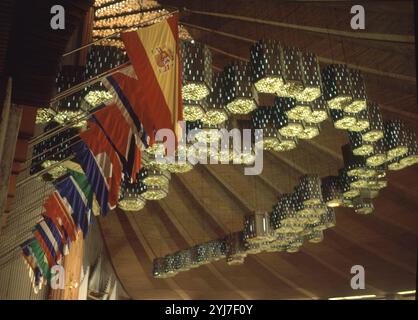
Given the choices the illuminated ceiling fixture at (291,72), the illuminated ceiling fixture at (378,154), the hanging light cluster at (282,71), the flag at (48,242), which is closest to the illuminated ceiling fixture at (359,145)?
the illuminated ceiling fixture at (378,154)

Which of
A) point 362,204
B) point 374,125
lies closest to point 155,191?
point 374,125

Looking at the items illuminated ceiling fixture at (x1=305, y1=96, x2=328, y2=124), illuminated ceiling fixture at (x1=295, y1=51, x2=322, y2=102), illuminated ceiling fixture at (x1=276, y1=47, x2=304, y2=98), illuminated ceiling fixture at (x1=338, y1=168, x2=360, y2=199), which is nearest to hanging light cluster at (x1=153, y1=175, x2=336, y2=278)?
illuminated ceiling fixture at (x1=338, y1=168, x2=360, y2=199)

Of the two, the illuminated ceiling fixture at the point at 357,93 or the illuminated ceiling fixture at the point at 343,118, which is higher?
the illuminated ceiling fixture at the point at 357,93

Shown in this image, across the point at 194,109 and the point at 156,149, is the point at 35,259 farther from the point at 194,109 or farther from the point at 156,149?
the point at 194,109

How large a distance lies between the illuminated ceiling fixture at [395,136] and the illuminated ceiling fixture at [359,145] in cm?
48

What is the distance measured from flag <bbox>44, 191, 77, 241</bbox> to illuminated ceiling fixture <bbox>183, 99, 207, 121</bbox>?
3037 mm

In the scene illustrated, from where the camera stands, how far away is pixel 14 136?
5.97 metres

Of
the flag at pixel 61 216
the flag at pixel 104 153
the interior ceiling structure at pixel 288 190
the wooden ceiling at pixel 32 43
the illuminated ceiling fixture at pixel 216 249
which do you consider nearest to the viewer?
the wooden ceiling at pixel 32 43

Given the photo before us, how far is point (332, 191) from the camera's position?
13.2 metres

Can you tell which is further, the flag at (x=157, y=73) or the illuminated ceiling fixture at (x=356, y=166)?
Result: the illuminated ceiling fixture at (x=356, y=166)

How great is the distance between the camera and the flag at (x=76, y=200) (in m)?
8.91

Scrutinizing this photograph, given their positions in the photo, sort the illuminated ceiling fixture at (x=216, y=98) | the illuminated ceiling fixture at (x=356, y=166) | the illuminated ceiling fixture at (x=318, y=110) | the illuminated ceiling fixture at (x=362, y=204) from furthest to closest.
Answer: the illuminated ceiling fixture at (x=362, y=204)
the illuminated ceiling fixture at (x=356, y=166)
the illuminated ceiling fixture at (x=318, y=110)
the illuminated ceiling fixture at (x=216, y=98)

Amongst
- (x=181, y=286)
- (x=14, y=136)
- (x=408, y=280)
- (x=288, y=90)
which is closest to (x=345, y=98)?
(x=288, y=90)

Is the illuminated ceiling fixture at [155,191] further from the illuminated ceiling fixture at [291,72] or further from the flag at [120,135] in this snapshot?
the illuminated ceiling fixture at [291,72]
